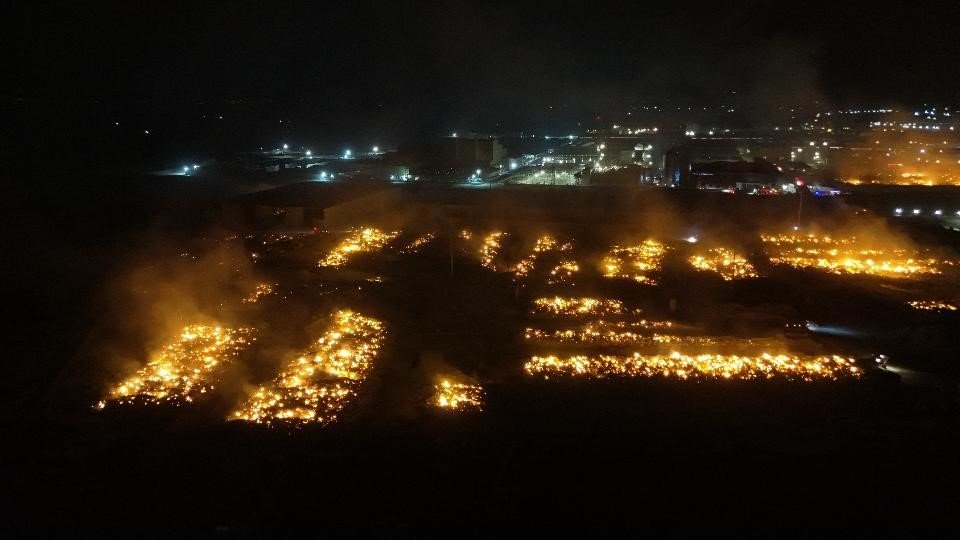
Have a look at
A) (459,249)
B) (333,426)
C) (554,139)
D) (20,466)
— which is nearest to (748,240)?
(459,249)

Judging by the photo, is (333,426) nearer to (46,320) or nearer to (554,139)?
(46,320)

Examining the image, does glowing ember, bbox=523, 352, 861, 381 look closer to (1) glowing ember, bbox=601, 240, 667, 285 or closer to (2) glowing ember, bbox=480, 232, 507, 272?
(1) glowing ember, bbox=601, 240, 667, 285

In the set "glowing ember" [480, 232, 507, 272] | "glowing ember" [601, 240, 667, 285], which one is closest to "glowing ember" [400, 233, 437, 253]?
"glowing ember" [480, 232, 507, 272]

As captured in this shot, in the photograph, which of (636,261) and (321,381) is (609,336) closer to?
(321,381)

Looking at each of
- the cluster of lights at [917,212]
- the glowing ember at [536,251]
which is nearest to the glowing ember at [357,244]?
the glowing ember at [536,251]

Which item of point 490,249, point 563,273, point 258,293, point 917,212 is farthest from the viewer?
point 917,212

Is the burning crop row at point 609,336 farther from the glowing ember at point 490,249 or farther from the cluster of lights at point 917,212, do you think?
the cluster of lights at point 917,212

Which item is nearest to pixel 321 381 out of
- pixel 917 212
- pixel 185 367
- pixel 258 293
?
pixel 185 367

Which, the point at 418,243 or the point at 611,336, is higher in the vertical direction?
the point at 418,243
